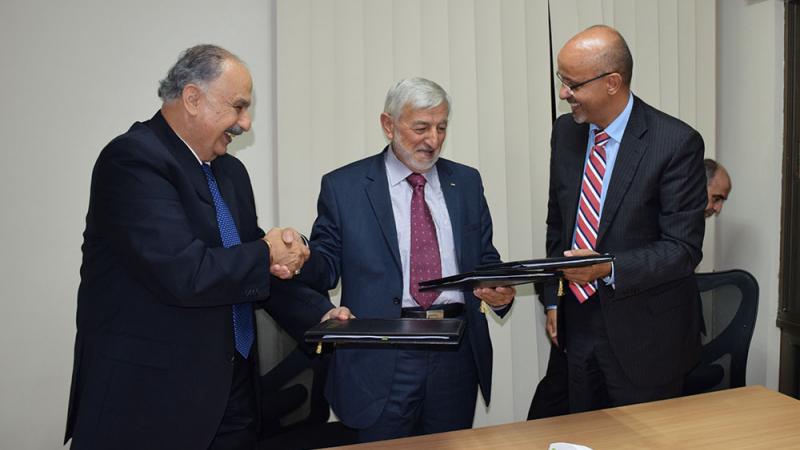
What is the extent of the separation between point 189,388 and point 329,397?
68 centimetres

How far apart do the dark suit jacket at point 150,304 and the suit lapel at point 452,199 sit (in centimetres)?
83

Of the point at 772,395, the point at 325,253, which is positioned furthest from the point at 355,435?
the point at 772,395

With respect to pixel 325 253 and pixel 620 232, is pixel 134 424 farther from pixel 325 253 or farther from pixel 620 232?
pixel 620 232

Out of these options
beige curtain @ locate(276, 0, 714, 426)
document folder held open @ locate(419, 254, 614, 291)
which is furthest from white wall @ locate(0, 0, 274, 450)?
document folder held open @ locate(419, 254, 614, 291)

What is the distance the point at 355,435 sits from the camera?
2.65m

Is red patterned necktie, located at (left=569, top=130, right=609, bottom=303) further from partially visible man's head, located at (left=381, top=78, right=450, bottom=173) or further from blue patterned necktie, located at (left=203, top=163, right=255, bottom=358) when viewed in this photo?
blue patterned necktie, located at (left=203, top=163, right=255, bottom=358)

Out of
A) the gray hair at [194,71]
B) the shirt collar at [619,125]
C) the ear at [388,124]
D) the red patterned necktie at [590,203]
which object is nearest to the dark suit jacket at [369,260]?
the ear at [388,124]

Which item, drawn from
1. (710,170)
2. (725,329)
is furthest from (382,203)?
(710,170)

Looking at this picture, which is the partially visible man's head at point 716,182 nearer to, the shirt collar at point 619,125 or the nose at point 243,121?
the shirt collar at point 619,125

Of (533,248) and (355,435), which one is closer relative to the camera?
(355,435)

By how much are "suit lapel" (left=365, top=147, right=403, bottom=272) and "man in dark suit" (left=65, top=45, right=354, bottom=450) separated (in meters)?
0.52

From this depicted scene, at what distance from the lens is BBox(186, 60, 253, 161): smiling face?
202cm

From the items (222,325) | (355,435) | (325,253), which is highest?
(325,253)

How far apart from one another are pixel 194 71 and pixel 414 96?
0.82 m
